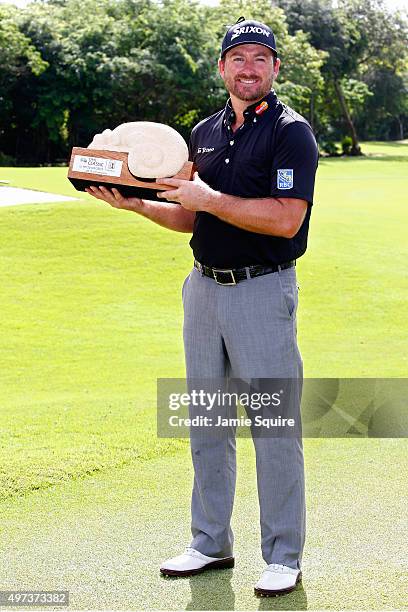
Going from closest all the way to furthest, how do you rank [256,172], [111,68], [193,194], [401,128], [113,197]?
[193,194]
[256,172]
[113,197]
[111,68]
[401,128]

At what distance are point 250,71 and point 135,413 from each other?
141 inches

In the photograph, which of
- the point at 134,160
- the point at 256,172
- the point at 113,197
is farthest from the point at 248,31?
the point at 113,197

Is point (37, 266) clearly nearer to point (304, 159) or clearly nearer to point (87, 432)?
point (87, 432)

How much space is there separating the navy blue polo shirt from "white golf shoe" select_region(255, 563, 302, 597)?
1.08 metres

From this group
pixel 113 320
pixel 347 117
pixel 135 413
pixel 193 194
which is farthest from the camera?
pixel 347 117

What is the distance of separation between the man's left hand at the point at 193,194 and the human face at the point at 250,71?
388mm

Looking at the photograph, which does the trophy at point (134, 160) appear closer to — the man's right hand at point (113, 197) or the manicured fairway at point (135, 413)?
the man's right hand at point (113, 197)

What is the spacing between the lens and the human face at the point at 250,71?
351cm

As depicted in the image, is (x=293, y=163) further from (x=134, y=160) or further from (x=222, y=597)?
(x=222, y=597)

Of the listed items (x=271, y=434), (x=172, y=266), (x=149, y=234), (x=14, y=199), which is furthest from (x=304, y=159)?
(x=14, y=199)

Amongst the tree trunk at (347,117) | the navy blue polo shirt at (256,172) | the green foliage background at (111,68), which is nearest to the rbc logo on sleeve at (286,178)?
the navy blue polo shirt at (256,172)

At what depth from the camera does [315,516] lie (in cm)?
424

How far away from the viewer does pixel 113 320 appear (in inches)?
444

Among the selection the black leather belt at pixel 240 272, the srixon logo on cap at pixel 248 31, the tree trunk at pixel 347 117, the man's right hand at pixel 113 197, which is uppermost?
the tree trunk at pixel 347 117
